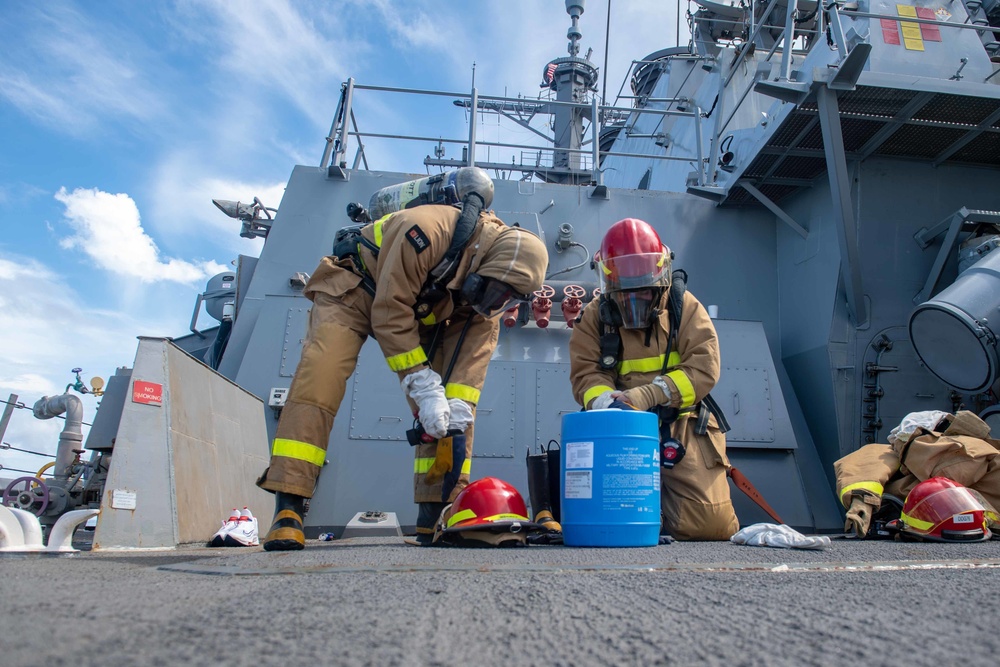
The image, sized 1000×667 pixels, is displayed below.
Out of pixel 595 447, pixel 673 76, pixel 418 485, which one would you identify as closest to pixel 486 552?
pixel 595 447

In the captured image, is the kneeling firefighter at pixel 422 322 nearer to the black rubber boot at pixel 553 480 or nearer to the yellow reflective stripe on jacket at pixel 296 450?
the yellow reflective stripe on jacket at pixel 296 450

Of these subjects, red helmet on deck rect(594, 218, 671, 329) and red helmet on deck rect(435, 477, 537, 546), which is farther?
red helmet on deck rect(594, 218, 671, 329)

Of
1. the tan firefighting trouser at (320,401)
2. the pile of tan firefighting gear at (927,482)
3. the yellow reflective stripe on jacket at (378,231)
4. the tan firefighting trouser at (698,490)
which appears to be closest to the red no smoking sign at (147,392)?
the tan firefighting trouser at (320,401)

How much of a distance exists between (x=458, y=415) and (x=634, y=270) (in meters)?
1.21

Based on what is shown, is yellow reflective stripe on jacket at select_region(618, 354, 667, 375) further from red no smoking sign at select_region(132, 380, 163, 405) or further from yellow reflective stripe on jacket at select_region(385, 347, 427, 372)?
red no smoking sign at select_region(132, 380, 163, 405)

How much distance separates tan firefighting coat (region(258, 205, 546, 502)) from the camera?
2.86 m

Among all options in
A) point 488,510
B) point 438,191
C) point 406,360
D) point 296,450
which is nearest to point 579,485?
point 488,510

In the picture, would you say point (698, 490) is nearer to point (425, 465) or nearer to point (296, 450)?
point (425, 465)

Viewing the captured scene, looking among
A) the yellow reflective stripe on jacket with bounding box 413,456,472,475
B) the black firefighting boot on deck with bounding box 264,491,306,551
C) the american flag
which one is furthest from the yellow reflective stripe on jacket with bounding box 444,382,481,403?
the american flag

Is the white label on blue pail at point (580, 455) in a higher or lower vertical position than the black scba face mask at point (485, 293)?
lower

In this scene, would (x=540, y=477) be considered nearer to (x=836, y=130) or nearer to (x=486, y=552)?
(x=486, y=552)

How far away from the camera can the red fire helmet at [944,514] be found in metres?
3.10

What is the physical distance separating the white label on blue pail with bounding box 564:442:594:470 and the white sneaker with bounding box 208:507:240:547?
1.73 metres

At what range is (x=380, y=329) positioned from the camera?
2961mm
